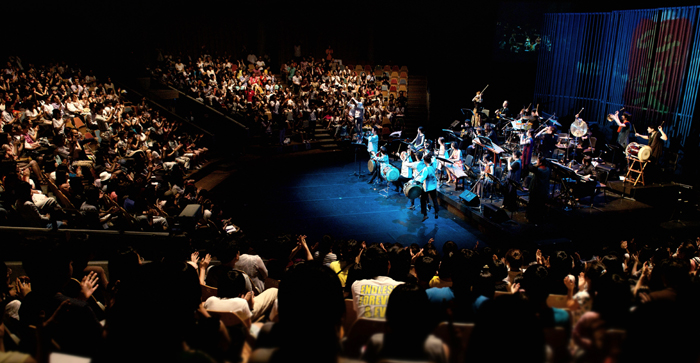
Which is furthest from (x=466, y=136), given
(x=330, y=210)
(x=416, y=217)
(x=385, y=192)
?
(x=330, y=210)

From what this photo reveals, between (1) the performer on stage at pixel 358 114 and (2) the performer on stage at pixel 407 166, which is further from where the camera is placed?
(1) the performer on stage at pixel 358 114

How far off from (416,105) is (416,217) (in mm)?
12107

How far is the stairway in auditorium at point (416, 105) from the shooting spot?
2070 centimetres

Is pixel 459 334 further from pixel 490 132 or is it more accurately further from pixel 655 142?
pixel 490 132

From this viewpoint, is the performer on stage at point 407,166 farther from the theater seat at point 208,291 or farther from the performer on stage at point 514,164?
the theater seat at point 208,291

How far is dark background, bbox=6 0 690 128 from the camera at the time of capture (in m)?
17.5

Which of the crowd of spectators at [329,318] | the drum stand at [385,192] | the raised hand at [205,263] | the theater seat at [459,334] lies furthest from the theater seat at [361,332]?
the drum stand at [385,192]

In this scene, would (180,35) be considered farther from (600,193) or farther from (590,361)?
(590,361)

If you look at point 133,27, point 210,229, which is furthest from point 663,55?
point 133,27

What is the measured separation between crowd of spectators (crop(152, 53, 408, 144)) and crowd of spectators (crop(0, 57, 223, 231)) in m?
2.21

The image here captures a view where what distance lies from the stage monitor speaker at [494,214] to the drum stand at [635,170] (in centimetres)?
348

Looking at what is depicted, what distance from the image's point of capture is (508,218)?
9477 millimetres

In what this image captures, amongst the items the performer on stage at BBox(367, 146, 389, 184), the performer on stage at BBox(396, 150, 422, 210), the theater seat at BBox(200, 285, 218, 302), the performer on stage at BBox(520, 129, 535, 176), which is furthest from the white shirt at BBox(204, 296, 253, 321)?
the performer on stage at BBox(367, 146, 389, 184)

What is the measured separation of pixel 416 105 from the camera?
71.1ft
